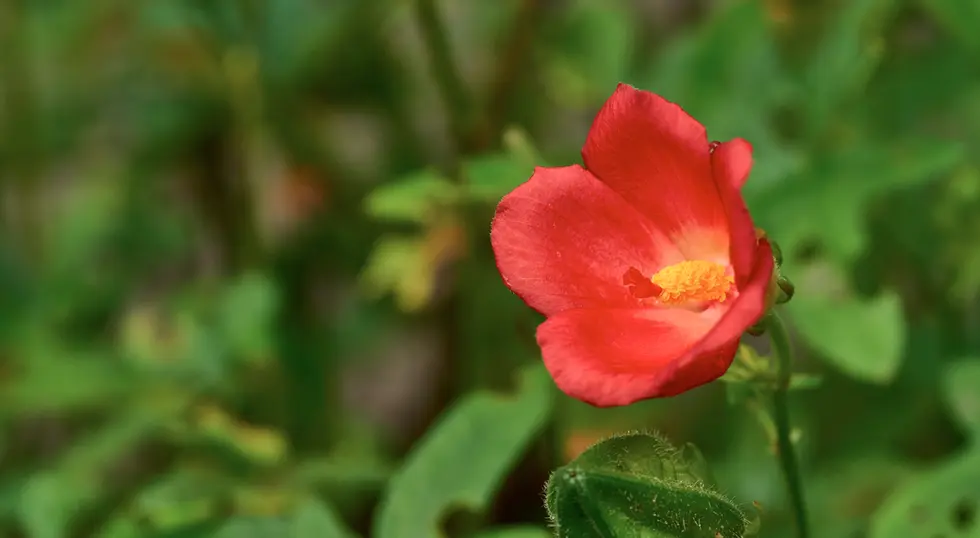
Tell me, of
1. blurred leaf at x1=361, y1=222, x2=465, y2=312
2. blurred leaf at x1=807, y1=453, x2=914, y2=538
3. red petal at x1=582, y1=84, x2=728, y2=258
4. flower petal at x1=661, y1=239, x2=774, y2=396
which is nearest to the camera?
flower petal at x1=661, y1=239, x2=774, y2=396

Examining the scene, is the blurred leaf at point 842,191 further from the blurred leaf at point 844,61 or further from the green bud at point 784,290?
the green bud at point 784,290

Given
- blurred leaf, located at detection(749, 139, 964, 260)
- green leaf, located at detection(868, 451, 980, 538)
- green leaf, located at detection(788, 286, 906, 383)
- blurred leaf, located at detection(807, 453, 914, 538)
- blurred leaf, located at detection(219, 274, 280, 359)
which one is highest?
blurred leaf, located at detection(749, 139, 964, 260)

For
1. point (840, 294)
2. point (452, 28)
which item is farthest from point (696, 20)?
point (840, 294)

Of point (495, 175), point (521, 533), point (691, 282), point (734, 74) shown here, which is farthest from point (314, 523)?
point (734, 74)

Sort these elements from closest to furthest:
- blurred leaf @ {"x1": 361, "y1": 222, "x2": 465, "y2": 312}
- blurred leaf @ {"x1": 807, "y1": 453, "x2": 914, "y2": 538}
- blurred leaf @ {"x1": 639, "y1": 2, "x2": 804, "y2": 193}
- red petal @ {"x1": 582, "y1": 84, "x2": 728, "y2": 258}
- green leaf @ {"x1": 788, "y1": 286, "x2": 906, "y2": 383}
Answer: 1. red petal @ {"x1": 582, "y1": 84, "x2": 728, "y2": 258}
2. green leaf @ {"x1": 788, "y1": 286, "x2": 906, "y2": 383}
3. blurred leaf @ {"x1": 807, "y1": 453, "x2": 914, "y2": 538}
4. blurred leaf @ {"x1": 639, "y1": 2, "x2": 804, "y2": 193}
5. blurred leaf @ {"x1": 361, "y1": 222, "x2": 465, "y2": 312}

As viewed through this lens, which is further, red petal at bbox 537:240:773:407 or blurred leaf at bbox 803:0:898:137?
blurred leaf at bbox 803:0:898:137

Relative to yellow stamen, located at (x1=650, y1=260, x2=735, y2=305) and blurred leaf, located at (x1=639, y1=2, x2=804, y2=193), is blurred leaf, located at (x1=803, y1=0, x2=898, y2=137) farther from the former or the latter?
yellow stamen, located at (x1=650, y1=260, x2=735, y2=305)

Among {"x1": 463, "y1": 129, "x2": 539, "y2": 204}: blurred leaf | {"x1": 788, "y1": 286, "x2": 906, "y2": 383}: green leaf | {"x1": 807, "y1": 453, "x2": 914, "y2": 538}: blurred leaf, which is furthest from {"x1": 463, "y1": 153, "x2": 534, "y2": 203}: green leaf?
{"x1": 807, "y1": 453, "x2": 914, "y2": 538}: blurred leaf

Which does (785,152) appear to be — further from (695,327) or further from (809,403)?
(695,327)
